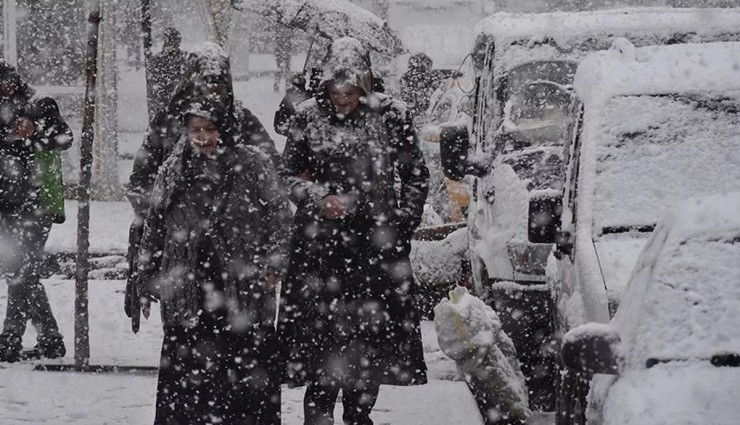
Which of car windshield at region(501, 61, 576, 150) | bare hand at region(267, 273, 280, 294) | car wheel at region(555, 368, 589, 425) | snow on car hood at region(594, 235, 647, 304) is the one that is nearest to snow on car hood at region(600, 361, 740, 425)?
car wheel at region(555, 368, 589, 425)

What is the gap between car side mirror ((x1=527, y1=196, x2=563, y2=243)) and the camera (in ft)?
18.6

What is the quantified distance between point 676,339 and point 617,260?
1205mm

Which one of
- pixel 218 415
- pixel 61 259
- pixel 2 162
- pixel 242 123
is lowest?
pixel 61 259

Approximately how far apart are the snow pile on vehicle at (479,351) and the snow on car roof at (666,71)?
1.32 meters

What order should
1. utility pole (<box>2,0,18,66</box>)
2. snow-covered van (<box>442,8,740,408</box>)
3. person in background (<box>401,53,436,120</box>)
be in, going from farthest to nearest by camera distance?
person in background (<box>401,53,436,120</box>)
utility pole (<box>2,0,18,66</box>)
snow-covered van (<box>442,8,740,408</box>)

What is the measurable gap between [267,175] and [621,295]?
1.88 metres

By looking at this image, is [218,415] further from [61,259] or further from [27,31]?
[27,31]

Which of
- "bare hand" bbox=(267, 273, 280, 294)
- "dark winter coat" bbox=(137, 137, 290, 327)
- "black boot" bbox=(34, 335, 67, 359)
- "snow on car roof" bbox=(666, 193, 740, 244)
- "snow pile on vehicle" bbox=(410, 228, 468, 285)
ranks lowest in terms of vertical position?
"black boot" bbox=(34, 335, 67, 359)

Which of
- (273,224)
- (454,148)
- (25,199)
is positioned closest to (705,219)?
(273,224)

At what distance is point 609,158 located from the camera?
5.51 m

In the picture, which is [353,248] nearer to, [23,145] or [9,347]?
[23,145]

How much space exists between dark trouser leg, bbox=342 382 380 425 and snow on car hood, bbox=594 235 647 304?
157cm

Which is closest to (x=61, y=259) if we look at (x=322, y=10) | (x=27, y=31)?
(x=322, y=10)

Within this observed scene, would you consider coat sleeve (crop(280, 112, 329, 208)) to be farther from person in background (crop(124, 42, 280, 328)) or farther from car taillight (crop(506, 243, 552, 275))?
car taillight (crop(506, 243, 552, 275))
